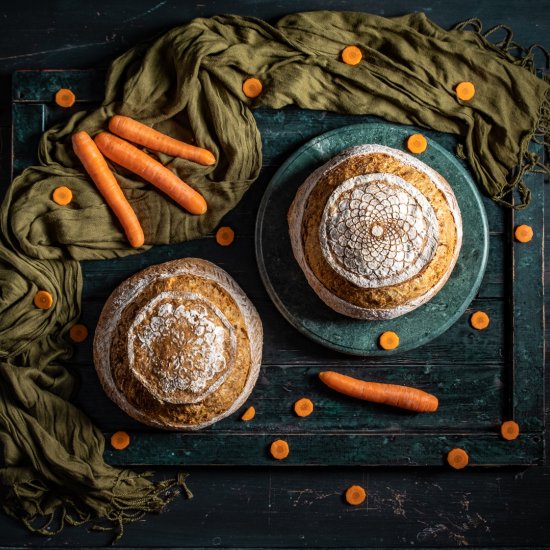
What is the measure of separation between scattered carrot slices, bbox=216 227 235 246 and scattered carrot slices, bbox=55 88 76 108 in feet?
2.01

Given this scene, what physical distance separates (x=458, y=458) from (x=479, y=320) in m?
0.43

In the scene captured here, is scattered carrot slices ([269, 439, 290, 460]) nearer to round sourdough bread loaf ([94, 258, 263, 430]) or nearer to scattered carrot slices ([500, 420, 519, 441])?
round sourdough bread loaf ([94, 258, 263, 430])

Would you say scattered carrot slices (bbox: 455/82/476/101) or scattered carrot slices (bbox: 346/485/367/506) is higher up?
scattered carrot slices (bbox: 455/82/476/101)

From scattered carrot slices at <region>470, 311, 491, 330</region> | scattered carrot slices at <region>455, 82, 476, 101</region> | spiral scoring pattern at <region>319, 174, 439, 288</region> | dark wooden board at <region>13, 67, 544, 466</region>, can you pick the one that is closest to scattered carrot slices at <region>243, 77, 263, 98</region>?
dark wooden board at <region>13, 67, 544, 466</region>

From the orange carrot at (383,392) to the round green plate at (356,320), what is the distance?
10 cm

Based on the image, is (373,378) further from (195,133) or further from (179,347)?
(195,133)

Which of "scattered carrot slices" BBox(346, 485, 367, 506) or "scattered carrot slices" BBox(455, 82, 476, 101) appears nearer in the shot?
"scattered carrot slices" BBox(455, 82, 476, 101)

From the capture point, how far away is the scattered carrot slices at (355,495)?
221cm

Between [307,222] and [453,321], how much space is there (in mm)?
546

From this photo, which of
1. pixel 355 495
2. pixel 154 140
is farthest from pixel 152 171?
pixel 355 495

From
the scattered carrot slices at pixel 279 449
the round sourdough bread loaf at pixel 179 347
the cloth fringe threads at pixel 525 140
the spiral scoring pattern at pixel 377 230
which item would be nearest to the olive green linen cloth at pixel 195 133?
the cloth fringe threads at pixel 525 140

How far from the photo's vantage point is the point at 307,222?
193 cm

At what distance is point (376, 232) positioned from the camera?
5.98 ft

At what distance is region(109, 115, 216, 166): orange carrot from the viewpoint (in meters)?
2.06
